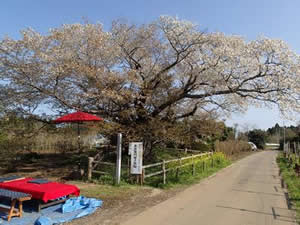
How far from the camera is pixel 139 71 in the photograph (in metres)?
13.0

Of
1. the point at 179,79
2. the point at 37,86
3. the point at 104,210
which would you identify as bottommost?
the point at 104,210

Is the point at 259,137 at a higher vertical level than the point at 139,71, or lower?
lower

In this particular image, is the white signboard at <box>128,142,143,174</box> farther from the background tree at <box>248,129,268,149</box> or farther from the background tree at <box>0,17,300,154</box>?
the background tree at <box>248,129,268,149</box>

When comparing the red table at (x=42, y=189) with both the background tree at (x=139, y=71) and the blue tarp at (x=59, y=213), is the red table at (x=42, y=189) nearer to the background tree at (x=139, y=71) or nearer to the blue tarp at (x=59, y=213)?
the blue tarp at (x=59, y=213)

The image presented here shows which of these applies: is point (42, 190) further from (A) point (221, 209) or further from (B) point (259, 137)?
(B) point (259, 137)

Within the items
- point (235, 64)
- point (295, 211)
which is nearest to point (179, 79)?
point (235, 64)

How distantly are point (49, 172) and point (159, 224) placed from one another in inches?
282

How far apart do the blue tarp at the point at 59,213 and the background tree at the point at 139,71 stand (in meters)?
4.87

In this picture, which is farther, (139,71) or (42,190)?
(139,71)

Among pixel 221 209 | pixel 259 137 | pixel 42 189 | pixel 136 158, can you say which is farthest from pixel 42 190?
pixel 259 137

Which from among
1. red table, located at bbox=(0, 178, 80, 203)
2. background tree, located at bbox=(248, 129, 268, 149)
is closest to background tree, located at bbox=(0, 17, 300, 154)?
red table, located at bbox=(0, 178, 80, 203)

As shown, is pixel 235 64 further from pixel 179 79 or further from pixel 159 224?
pixel 159 224

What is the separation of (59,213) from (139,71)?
345 inches

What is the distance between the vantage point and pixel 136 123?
11.9m
